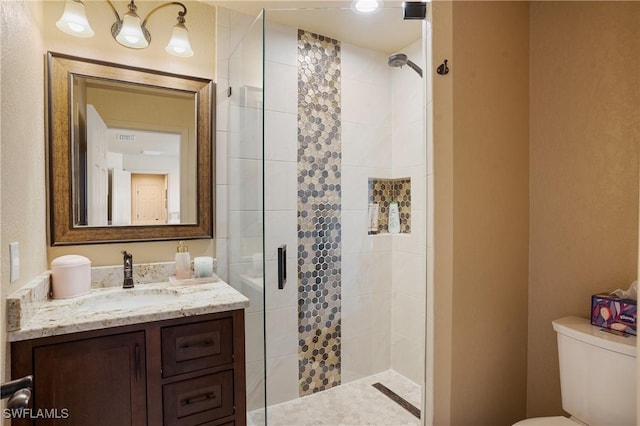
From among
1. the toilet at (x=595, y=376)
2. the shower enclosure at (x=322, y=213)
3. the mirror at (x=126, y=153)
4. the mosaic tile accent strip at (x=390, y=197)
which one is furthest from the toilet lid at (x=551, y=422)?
the mirror at (x=126, y=153)

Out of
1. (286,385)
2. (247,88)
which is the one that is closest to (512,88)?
(247,88)

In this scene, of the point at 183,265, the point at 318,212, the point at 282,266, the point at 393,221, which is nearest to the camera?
the point at 183,265

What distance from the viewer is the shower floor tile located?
6.57ft

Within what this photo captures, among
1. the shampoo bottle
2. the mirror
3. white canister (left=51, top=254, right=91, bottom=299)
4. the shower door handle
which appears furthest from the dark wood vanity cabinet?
the shampoo bottle

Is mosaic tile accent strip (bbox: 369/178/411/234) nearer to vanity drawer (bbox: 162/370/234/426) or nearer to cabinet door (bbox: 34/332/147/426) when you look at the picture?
vanity drawer (bbox: 162/370/234/426)

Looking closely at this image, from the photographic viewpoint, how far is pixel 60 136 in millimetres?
1636

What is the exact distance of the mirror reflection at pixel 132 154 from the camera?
1720 mm

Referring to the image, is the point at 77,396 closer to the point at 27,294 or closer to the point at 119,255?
the point at 27,294

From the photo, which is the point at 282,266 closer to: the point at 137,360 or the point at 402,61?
the point at 137,360

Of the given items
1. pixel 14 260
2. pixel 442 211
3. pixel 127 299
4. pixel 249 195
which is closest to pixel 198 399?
pixel 127 299

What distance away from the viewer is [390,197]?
247 centimetres

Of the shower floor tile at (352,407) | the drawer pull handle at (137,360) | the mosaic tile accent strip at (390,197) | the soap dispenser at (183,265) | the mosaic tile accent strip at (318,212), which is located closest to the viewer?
the drawer pull handle at (137,360)

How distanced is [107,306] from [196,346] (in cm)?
52

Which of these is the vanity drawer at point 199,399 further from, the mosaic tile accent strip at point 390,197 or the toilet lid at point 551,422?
the mosaic tile accent strip at point 390,197
